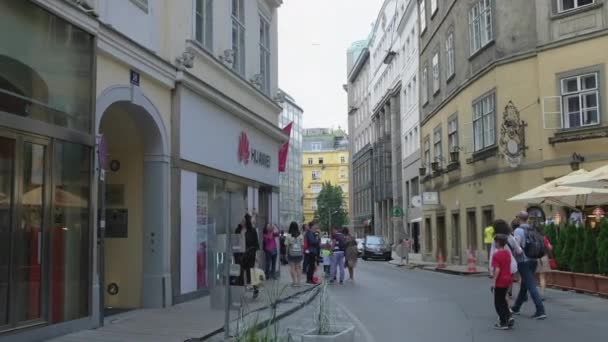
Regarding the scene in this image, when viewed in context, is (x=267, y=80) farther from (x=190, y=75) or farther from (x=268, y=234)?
(x=190, y=75)

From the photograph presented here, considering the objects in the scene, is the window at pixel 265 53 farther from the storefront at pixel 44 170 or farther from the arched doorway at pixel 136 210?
the storefront at pixel 44 170

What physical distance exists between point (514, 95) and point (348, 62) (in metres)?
71.2

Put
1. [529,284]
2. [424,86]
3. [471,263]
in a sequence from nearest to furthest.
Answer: [529,284] < [471,263] < [424,86]

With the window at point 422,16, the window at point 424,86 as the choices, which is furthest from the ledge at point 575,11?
the window at point 422,16

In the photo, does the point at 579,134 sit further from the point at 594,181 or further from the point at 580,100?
the point at 594,181

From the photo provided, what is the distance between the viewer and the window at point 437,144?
3631cm

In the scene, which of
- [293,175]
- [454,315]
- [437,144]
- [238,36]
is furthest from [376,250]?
[293,175]

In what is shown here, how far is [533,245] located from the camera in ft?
41.9

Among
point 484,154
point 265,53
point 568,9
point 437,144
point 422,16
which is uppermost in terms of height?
point 422,16

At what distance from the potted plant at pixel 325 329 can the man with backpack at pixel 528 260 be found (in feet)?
17.2

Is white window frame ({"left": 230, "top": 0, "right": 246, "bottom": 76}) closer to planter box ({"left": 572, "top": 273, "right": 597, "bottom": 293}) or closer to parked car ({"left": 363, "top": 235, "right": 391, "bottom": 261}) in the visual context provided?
planter box ({"left": 572, "top": 273, "right": 597, "bottom": 293})

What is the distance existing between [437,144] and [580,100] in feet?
45.5

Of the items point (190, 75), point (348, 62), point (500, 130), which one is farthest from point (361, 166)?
point (190, 75)

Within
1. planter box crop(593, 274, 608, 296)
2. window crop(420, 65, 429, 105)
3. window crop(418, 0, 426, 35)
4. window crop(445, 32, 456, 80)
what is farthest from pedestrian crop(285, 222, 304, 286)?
window crop(418, 0, 426, 35)
